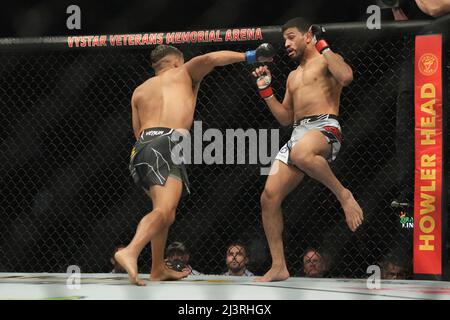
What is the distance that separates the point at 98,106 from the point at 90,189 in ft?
1.55

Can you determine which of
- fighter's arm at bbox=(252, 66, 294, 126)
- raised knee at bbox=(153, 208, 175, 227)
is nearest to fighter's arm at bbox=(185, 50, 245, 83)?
fighter's arm at bbox=(252, 66, 294, 126)

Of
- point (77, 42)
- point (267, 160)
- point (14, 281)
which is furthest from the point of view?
point (267, 160)

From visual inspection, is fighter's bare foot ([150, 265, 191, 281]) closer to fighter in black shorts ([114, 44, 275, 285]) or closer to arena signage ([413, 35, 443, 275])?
fighter in black shorts ([114, 44, 275, 285])

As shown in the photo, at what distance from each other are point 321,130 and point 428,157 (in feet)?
1.42

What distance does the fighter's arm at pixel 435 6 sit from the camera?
2.49m

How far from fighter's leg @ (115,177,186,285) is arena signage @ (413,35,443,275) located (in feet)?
2.85

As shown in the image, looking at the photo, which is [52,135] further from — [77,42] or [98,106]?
[77,42]

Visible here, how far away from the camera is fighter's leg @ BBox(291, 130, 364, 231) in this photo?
2.32m

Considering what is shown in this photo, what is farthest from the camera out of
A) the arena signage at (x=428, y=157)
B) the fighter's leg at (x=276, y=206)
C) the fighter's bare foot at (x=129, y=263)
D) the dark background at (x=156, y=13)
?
the dark background at (x=156, y=13)

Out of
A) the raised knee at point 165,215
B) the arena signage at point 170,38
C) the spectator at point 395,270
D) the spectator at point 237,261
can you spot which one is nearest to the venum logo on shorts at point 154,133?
the raised knee at point 165,215

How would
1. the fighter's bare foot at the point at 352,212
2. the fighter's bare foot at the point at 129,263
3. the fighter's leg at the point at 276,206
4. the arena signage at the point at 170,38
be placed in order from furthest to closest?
the arena signage at the point at 170,38 → the fighter's leg at the point at 276,206 → the fighter's bare foot at the point at 352,212 → the fighter's bare foot at the point at 129,263

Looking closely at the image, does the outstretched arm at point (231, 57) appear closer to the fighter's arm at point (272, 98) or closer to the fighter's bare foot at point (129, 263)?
the fighter's arm at point (272, 98)

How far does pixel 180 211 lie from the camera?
162 inches
